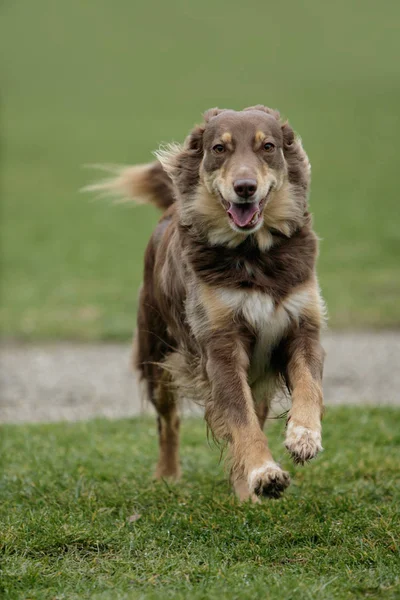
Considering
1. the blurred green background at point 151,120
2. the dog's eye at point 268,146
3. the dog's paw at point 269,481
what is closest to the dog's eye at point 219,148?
the dog's eye at point 268,146

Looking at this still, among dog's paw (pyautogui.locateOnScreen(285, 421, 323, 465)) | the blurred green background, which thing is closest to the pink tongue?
dog's paw (pyautogui.locateOnScreen(285, 421, 323, 465))

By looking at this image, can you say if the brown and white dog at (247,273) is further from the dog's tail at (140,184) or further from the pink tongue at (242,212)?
the dog's tail at (140,184)

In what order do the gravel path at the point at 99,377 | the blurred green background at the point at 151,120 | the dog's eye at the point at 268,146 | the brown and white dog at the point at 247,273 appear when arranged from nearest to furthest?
the brown and white dog at the point at 247,273 < the dog's eye at the point at 268,146 < the gravel path at the point at 99,377 < the blurred green background at the point at 151,120

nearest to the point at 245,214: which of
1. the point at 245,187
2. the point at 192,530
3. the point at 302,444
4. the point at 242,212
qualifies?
the point at 242,212

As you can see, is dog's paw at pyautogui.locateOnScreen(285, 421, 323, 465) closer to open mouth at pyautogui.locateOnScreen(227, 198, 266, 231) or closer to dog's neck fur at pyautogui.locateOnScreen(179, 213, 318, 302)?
dog's neck fur at pyautogui.locateOnScreen(179, 213, 318, 302)

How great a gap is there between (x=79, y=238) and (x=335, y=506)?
625 inches

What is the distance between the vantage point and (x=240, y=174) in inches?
189

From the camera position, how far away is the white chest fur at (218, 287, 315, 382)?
505 cm

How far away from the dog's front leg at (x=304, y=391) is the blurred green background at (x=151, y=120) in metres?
7.43

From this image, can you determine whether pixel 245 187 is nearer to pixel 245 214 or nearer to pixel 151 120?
pixel 245 214

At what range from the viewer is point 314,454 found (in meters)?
4.54

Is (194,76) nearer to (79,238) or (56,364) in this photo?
(79,238)

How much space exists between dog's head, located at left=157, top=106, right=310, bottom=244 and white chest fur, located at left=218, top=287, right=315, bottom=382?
0.32m

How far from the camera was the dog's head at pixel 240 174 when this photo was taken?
491 centimetres
